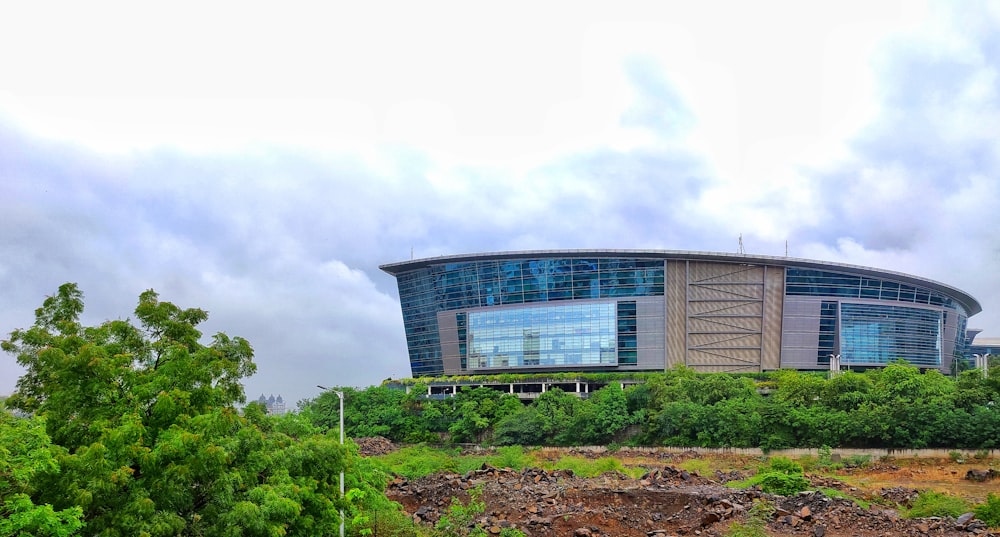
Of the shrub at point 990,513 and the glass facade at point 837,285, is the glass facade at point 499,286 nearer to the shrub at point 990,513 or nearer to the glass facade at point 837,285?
the glass facade at point 837,285

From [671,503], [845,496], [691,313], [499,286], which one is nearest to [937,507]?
[845,496]

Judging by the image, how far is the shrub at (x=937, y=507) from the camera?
27536mm

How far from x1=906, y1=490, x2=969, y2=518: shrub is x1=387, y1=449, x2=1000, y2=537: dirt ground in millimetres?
721

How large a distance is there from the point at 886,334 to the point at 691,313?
974 inches

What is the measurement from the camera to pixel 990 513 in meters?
25.9

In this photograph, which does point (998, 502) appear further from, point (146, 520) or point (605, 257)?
point (605, 257)

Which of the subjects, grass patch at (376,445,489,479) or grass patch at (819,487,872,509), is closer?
grass patch at (819,487,872,509)

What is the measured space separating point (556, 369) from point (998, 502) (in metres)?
65.1

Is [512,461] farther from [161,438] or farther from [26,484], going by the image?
[26,484]

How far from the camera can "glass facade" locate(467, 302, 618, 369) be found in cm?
8850

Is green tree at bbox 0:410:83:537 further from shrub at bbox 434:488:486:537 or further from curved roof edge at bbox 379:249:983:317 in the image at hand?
curved roof edge at bbox 379:249:983:317

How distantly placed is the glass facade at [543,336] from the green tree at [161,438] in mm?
69743

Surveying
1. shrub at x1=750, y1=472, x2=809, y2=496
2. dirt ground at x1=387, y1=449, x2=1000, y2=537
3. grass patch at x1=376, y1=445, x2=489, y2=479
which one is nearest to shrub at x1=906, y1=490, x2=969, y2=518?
dirt ground at x1=387, y1=449, x2=1000, y2=537

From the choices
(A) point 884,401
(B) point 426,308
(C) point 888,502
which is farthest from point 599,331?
(C) point 888,502
